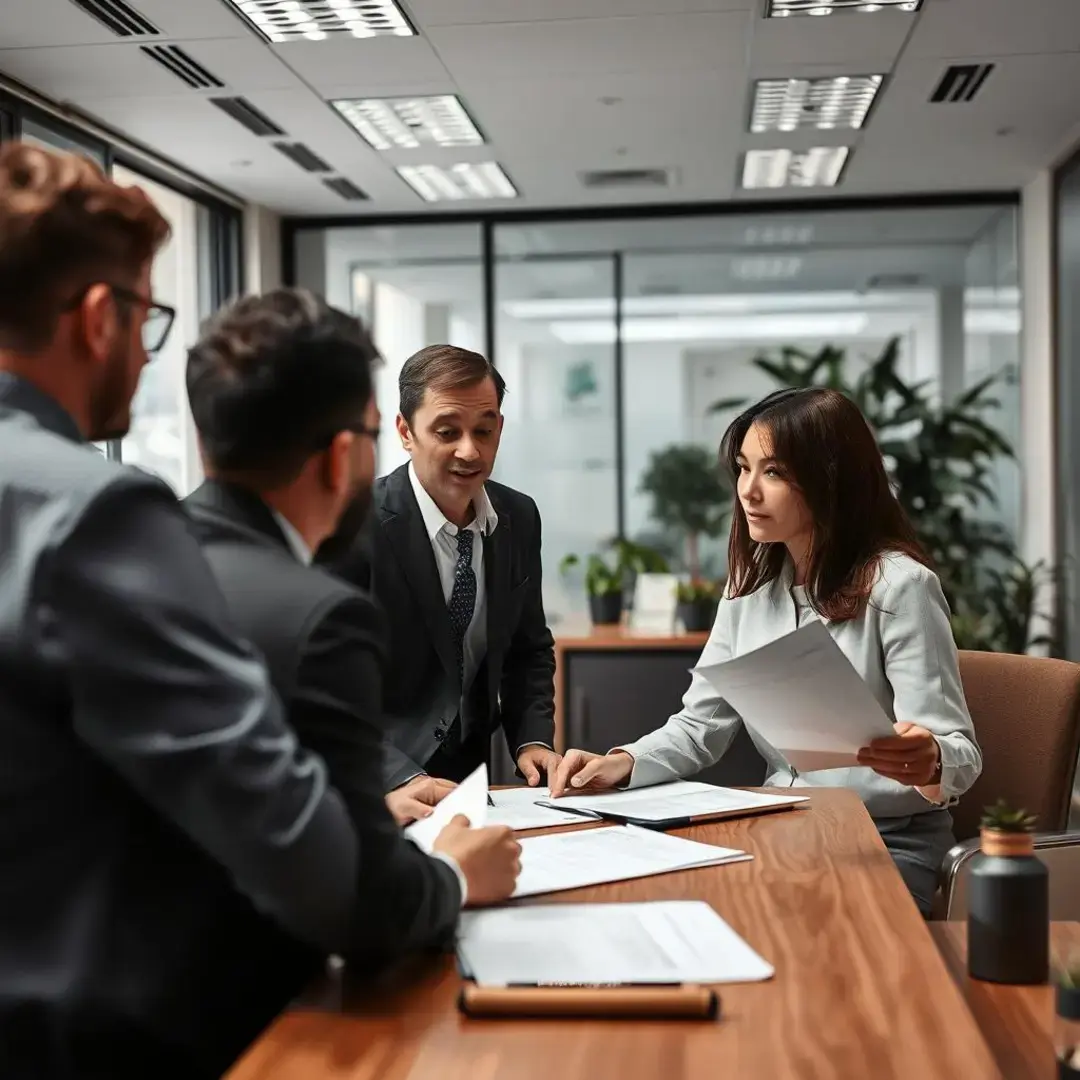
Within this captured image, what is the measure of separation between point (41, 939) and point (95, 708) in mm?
199

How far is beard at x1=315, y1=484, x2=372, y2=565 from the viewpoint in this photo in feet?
4.28

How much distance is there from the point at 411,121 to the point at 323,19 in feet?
3.52

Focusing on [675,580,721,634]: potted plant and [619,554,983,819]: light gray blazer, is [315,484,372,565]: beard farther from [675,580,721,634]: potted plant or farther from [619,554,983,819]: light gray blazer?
[675,580,721,634]: potted plant

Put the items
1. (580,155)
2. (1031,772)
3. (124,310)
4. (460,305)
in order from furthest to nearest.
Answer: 1. (460,305)
2. (580,155)
3. (1031,772)
4. (124,310)

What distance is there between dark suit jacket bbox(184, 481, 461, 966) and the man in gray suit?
29 millimetres

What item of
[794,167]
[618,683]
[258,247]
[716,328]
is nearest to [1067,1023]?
[618,683]

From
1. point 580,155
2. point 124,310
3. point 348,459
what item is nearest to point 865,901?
point 348,459

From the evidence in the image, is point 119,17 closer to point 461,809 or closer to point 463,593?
point 463,593

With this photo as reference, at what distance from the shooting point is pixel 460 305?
6703 mm

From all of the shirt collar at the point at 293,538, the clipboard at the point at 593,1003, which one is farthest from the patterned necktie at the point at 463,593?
the clipboard at the point at 593,1003

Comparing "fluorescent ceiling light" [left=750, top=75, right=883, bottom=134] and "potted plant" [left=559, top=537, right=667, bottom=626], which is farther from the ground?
"fluorescent ceiling light" [left=750, top=75, right=883, bottom=134]

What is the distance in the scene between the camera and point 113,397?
1210 mm

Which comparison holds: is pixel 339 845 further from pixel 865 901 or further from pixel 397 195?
pixel 397 195

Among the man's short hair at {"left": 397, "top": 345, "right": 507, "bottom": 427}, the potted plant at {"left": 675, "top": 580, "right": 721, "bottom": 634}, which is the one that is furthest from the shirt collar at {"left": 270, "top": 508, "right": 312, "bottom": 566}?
the potted plant at {"left": 675, "top": 580, "right": 721, "bottom": 634}
